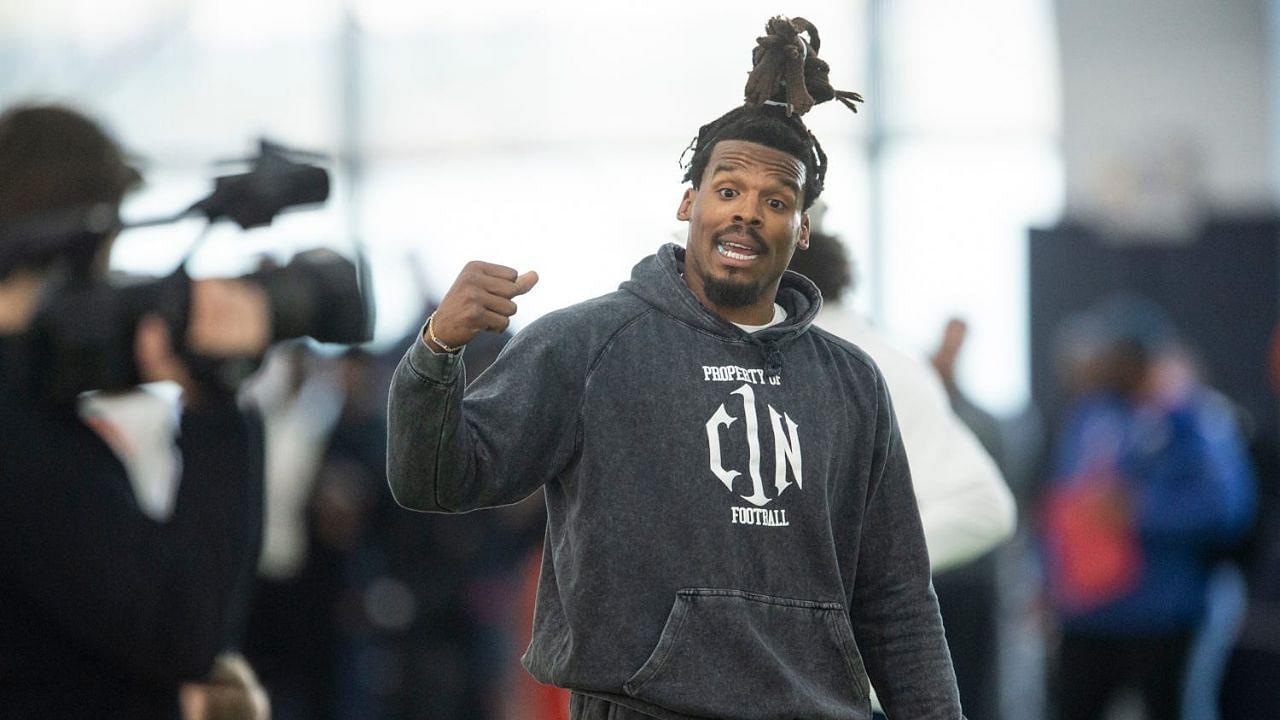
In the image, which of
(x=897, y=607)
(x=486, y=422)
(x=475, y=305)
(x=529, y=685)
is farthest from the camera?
(x=529, y=685)

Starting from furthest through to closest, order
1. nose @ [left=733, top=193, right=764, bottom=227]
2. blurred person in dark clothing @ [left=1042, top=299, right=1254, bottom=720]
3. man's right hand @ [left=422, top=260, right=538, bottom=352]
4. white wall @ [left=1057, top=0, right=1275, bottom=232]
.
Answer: white wall @ [left=1057, top=0, right=1275, bottom=232] → blurred person in dark clothing @ [left=1042, top=299, right=1254, bottom=720] → nose @ [left=733, top=193, right=764, bottom=227] → man's right hand @ [left=422, top=260, right=538, bottom=352]

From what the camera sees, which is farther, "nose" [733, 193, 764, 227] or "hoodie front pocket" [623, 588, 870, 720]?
"nose" [733, 193, 764, 227]

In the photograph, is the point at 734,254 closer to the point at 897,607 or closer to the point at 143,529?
the point at 897,607

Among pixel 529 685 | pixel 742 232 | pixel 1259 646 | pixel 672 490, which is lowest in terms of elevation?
pixel 529 685

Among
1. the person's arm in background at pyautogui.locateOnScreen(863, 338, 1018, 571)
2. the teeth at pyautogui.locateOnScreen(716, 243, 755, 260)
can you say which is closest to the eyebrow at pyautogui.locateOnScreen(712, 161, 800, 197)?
the teeth at pyautogui.locateOnScreen(716, 243, 755, 260)

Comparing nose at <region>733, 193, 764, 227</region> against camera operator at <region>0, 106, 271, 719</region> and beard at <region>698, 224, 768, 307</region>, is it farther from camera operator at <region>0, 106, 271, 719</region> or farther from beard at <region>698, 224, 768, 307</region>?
camera operator at <region>0, 106, 271, 719</region>

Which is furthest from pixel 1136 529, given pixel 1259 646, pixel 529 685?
pixel 529 685

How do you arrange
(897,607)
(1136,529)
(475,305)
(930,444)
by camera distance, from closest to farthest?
(475,305) < (897,607) < (930,444) < (1136,529)

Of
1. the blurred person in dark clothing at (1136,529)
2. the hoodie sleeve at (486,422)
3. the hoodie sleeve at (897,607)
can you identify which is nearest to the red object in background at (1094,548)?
the blurred person in dark clothing at (1136,529)

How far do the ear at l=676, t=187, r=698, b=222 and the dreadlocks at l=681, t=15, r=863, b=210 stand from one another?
2 cm

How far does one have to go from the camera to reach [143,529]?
1915 mm

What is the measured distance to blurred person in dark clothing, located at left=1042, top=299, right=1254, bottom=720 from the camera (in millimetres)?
5742

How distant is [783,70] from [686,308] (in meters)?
0.36

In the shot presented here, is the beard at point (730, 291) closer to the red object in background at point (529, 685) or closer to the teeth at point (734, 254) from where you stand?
the teeth at point (734, 254)
